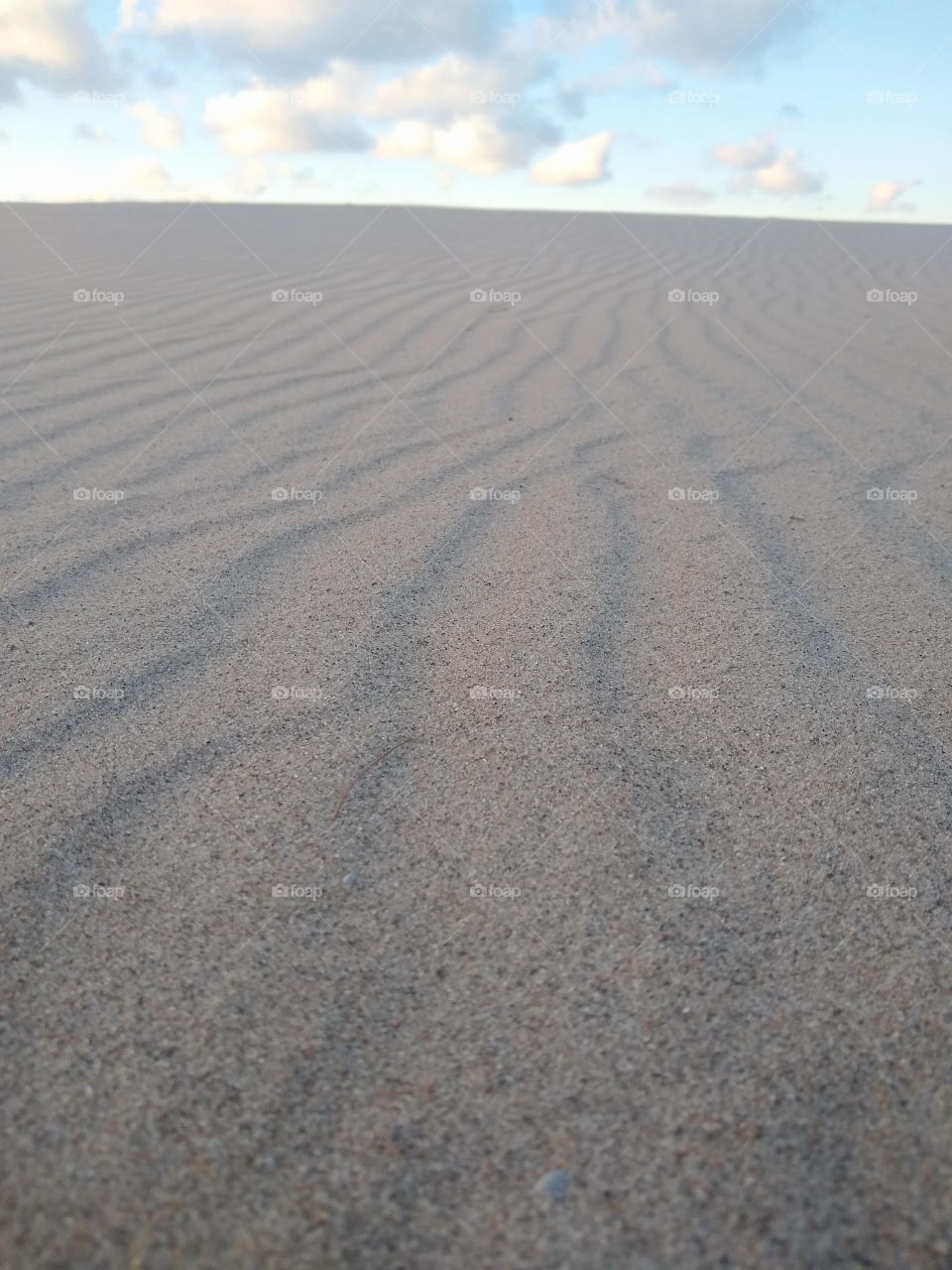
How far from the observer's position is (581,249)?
31.3 ft

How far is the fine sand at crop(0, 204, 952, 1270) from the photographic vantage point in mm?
937

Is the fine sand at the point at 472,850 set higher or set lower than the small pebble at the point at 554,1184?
higher

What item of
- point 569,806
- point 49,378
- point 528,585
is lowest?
point 569,806

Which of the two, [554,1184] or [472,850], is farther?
[472,850]

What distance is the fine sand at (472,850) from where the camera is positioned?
3.07 feet

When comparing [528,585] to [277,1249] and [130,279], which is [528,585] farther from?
[130,279]

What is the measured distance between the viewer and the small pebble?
932mm

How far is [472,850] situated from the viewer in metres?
1.41

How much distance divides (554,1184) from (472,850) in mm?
523

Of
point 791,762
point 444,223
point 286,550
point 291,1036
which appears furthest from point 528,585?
point 444,223

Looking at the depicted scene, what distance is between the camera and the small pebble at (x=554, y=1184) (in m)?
0.93

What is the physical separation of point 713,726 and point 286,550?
3.99ft

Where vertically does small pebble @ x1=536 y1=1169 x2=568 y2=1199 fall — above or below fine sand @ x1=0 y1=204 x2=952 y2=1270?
below

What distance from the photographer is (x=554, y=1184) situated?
0.94m
